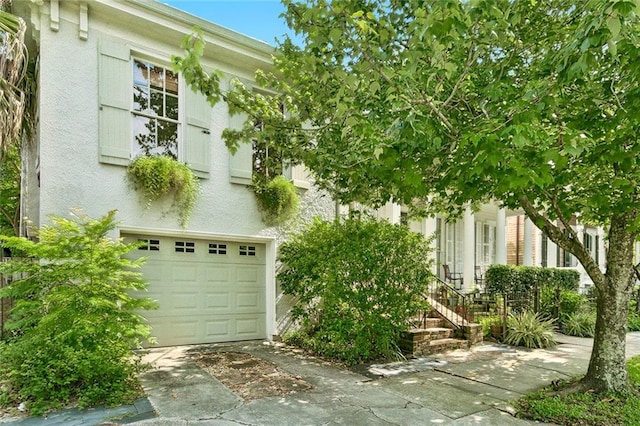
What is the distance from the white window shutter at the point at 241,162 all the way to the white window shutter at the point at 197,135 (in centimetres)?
47

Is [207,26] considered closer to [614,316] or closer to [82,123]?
[82,123]

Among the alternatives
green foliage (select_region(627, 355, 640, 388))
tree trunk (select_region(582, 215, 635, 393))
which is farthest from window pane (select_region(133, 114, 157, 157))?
green foliage (select_region(627, 355, 640, 388))

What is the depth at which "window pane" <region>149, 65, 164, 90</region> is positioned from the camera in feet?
24.5

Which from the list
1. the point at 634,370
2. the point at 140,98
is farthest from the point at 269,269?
the point at 634,370

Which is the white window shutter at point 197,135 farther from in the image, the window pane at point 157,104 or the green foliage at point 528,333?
the green foliage at point 528,333

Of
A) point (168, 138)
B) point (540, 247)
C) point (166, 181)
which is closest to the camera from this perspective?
point (166, 181)

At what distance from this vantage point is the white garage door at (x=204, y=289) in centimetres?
734

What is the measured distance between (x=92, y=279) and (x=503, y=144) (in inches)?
191

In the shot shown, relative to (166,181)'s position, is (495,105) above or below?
above

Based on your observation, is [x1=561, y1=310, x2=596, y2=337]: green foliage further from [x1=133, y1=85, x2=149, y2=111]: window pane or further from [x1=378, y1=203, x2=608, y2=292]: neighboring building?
[x1=133, y1=85, x2=149, y2=111]: window pane

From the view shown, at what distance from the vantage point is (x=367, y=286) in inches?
269

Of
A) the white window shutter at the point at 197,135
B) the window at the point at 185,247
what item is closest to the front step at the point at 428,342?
the window at the point at 185,247

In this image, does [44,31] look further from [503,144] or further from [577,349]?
[577,349]

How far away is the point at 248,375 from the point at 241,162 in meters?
4.06
